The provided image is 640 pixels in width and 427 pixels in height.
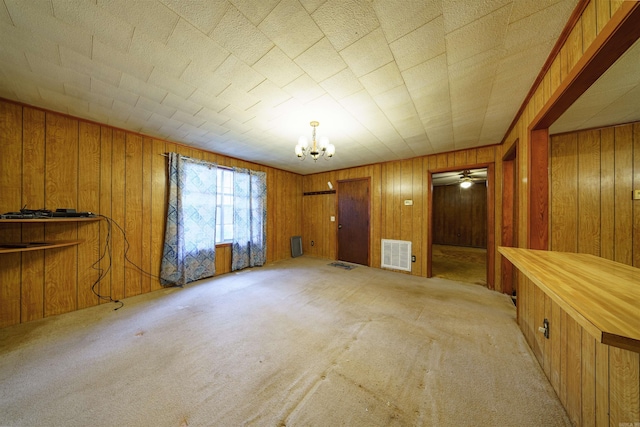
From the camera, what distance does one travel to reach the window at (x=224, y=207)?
156 inches

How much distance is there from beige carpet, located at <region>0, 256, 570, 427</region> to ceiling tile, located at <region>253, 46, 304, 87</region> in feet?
7.82

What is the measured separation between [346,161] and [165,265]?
383 centimetres

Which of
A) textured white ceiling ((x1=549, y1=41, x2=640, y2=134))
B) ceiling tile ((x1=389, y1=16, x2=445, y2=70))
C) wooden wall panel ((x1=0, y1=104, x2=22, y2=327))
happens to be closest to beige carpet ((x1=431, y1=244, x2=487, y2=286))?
textured white ceiling ((x1=549, y1=41, x2=640, y2=134))

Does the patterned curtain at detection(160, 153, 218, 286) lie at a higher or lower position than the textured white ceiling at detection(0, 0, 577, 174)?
lower

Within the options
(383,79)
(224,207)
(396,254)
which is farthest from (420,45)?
(224,207)

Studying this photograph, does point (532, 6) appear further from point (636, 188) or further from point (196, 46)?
point (636, 188)

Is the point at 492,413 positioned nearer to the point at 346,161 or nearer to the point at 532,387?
the point at 532,387

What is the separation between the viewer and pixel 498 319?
2287mm

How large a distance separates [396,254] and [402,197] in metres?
1.21

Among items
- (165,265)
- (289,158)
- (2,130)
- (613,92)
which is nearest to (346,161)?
(289,158)

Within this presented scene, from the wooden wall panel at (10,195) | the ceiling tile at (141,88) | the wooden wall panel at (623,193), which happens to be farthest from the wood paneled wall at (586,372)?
the wooden wall panel at (10,195)

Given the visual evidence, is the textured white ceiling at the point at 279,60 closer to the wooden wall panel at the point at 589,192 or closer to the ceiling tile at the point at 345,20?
the ceiling tile at the point at 345,20

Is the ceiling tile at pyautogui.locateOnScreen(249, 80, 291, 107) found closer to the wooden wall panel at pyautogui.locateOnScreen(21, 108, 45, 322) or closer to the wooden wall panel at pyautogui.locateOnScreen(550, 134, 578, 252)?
the wooden wall panel at pyautogui.locateOnScreen(21, 108, 45, 322)

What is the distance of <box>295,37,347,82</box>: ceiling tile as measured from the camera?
142cm
